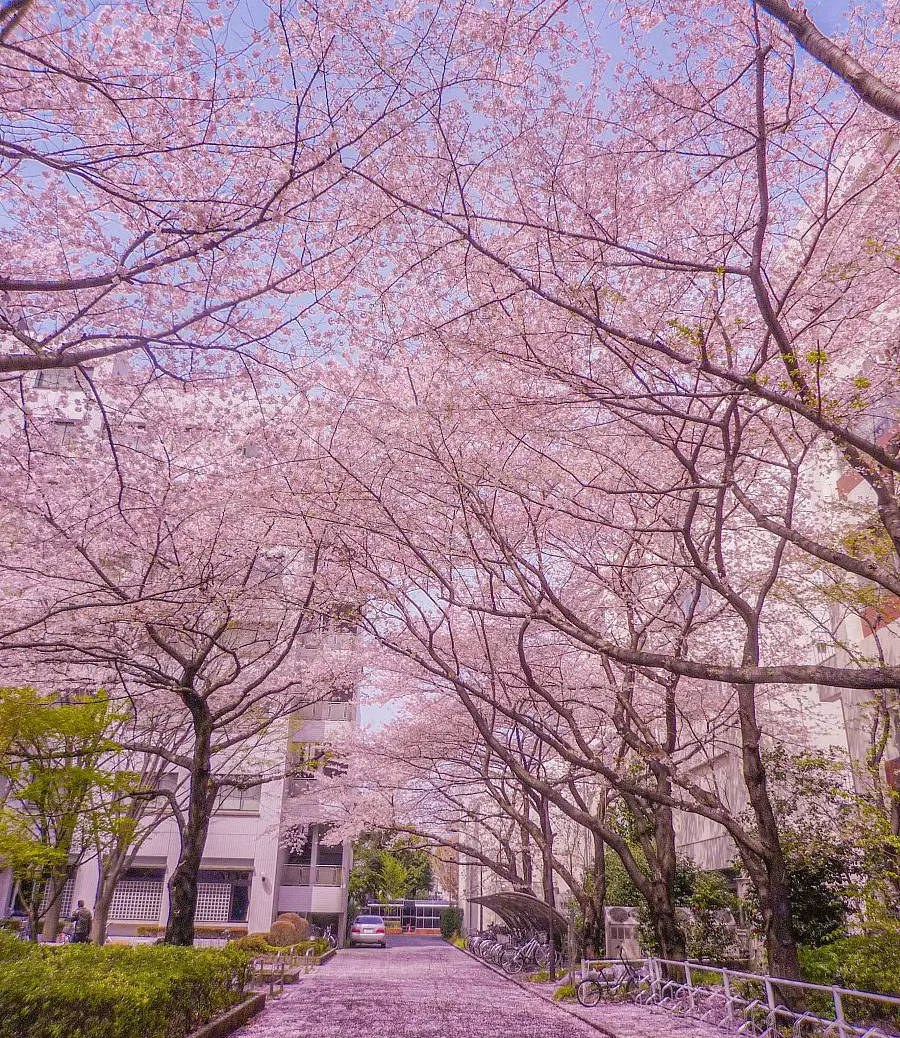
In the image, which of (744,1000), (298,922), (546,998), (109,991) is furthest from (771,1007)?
(298,922)

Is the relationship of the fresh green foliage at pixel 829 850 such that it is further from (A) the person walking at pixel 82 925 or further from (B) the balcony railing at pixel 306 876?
(B) the balcony railing at pixel 306 876

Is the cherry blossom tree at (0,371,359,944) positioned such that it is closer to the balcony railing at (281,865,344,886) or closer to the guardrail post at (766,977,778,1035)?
the guardrail post at (766,977,778,1035)

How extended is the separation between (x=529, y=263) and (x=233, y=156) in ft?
9.14

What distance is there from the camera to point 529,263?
7.24 meters

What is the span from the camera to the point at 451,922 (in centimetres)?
4762

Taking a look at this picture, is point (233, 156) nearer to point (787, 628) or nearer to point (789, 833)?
point (789, 833)

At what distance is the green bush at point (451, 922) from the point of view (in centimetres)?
4685

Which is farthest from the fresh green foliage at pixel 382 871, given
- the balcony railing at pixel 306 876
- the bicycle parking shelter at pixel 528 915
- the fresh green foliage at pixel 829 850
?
the fresh green foliage at pixel 829 850

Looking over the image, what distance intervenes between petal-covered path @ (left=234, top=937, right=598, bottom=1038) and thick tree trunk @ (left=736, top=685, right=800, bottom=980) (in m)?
2.76

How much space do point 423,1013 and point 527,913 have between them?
10326mm

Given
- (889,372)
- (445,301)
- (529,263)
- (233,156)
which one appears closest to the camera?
(233,156)

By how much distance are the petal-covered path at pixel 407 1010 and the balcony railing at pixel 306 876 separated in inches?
337

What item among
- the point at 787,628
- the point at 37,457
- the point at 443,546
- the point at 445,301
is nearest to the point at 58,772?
the point at 37,457

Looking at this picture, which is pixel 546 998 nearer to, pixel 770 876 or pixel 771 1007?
pixel 771 1007
